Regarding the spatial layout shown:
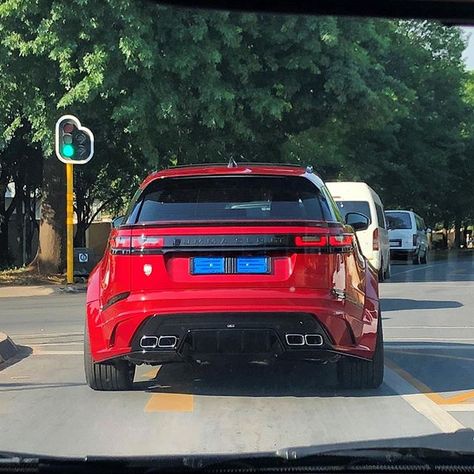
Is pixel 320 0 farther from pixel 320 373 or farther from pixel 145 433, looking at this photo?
pixel 320 373

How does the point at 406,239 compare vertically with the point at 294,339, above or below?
below

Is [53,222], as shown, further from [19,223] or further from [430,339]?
[19,223]

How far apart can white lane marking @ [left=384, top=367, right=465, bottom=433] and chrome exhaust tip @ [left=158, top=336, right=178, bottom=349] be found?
1.85m

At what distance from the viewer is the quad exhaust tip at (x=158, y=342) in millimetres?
6008

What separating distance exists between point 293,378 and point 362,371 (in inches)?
33.4

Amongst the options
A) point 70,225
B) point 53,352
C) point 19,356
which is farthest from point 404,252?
point 19,356

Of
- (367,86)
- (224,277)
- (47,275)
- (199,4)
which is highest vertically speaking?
(367,86)

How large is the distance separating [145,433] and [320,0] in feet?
9.72

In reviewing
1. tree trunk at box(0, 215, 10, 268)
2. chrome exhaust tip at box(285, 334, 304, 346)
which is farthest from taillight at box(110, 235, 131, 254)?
tree trunk at box(0, 215, 10, 268)

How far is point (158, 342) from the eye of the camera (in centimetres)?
603

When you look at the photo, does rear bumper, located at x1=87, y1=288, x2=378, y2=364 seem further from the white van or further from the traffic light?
the white van

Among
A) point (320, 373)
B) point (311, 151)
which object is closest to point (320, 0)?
point (320, 373)

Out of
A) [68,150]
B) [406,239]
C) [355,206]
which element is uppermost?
[68,150]

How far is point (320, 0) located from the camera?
163 inches
